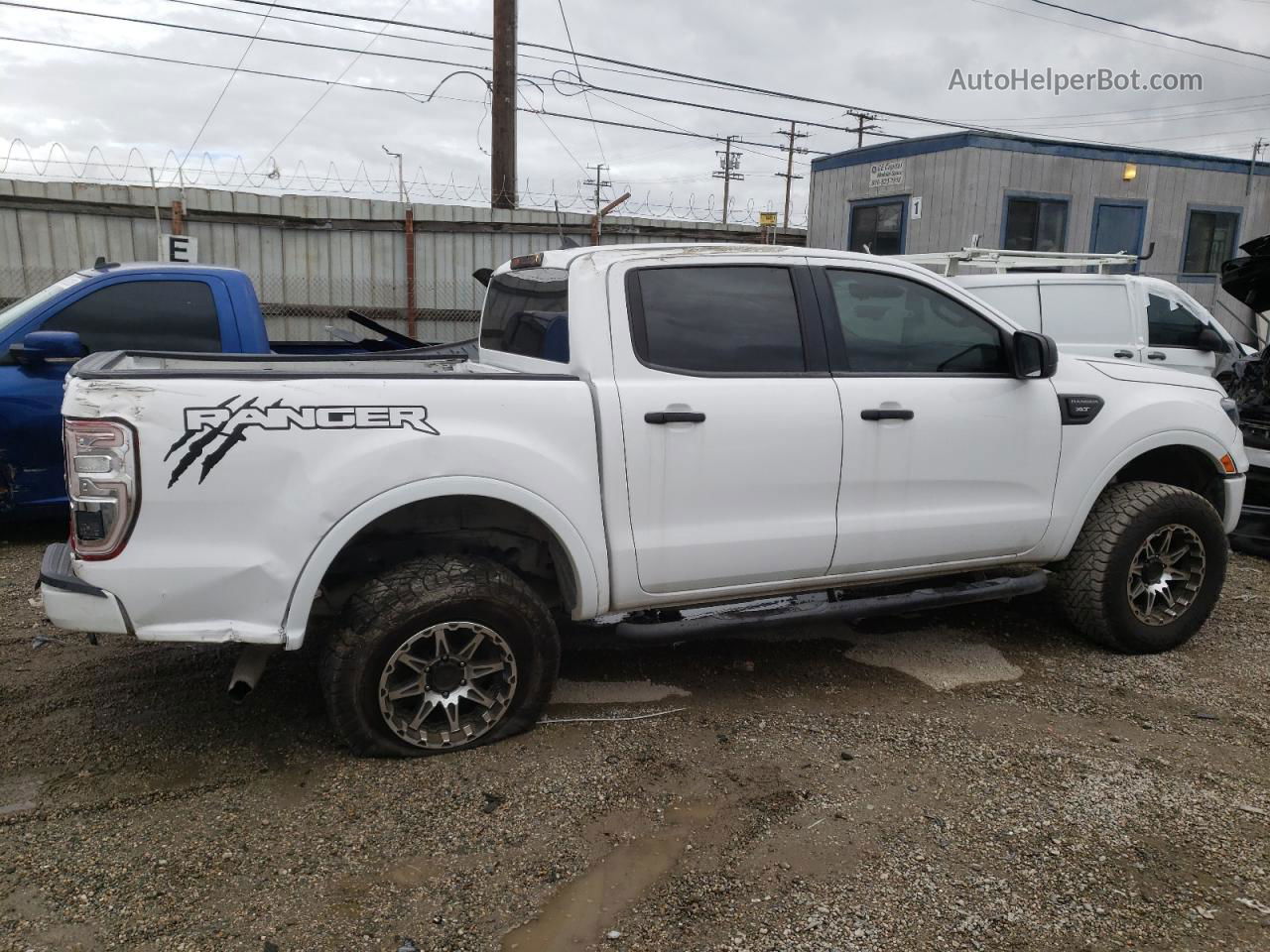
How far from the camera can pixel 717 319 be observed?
12.5 ft

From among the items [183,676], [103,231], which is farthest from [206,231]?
[183,676]

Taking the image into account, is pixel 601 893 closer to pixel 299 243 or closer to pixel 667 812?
pixel 667 812

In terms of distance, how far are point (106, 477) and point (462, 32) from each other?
1756 cm

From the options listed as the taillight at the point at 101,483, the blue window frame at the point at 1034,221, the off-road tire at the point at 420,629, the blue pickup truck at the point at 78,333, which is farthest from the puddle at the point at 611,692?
the blue window frame at the point at 1034,221

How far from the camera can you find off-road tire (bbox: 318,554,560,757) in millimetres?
3271

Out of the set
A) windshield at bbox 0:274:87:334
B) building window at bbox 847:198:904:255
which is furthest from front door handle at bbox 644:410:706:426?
building window at bbox 847:198:904:255

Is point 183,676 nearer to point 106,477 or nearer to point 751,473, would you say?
point 106,477

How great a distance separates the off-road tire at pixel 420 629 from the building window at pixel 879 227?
1180cm

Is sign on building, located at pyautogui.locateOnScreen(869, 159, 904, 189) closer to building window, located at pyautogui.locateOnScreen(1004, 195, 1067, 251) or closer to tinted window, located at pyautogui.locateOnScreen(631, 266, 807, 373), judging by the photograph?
building window, located at pyautogui.locateOnScreen(1004, 195, 1067, 251)

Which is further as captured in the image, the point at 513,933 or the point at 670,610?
the point at 670,610

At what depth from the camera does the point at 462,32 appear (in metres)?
18.3

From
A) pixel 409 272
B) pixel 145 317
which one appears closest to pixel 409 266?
pixel 409 272

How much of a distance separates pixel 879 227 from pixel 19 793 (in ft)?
45.2

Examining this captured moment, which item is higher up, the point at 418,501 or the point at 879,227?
the point at 879,227
